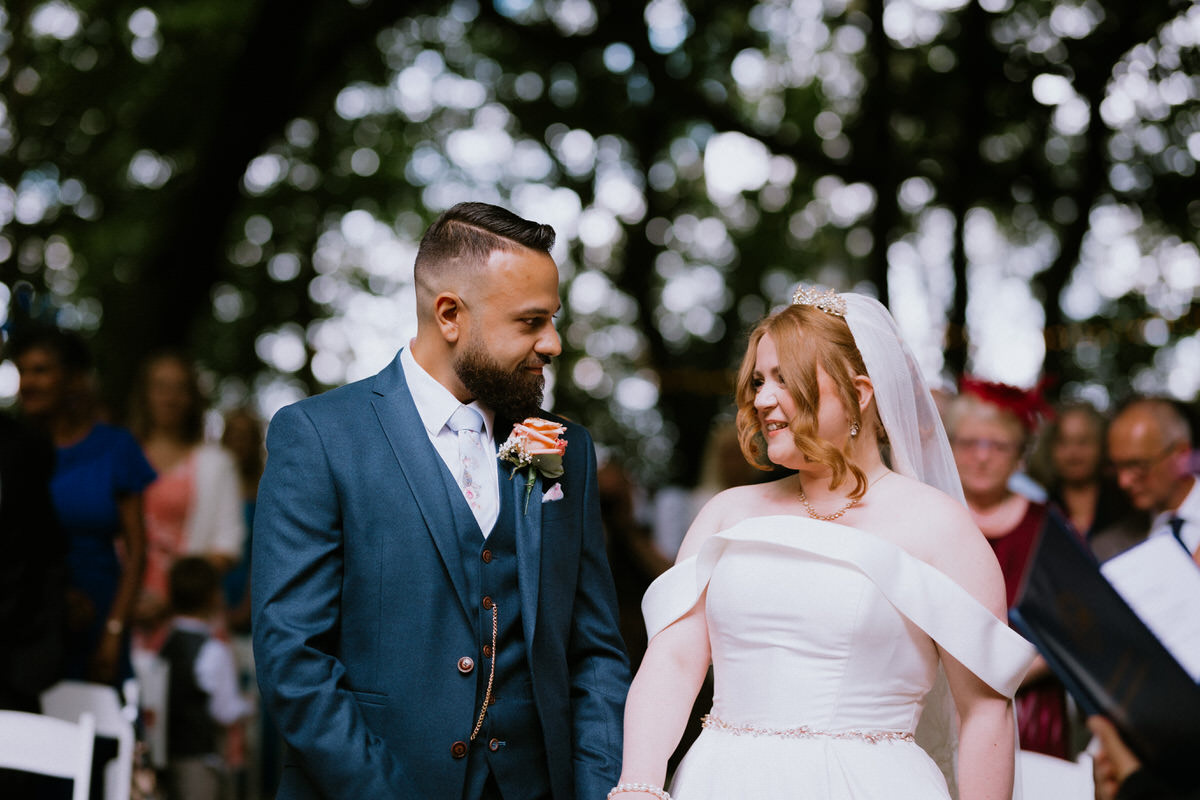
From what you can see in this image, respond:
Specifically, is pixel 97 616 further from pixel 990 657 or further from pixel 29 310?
pixel 990 657

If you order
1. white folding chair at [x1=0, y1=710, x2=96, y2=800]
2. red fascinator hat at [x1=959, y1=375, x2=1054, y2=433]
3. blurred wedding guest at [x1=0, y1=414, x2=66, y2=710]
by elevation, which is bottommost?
white folding chair at [x1=0, y1=710, x2=96, y2=800]

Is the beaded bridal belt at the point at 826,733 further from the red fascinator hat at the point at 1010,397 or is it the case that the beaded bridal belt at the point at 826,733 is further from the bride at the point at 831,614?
the red fascinator hat at the point at 1010,397

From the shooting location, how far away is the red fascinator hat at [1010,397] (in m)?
5.11

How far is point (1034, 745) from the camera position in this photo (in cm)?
491

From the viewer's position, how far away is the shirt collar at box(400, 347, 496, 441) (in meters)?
3.07

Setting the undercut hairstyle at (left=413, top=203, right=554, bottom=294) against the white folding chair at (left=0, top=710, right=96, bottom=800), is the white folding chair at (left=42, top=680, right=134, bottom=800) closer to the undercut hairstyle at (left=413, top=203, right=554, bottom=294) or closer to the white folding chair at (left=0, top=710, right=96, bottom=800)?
the white folding chair at (left=0, top=710, right=96, bottom=800)

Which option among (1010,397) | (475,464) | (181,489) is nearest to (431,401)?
(475,464)

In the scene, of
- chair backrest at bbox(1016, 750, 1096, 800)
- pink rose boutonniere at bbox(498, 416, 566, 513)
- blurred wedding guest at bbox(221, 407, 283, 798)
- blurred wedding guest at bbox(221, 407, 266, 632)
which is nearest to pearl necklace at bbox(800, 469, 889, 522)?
pink rose boutonniere at bbox(498, 416, 566, 513)

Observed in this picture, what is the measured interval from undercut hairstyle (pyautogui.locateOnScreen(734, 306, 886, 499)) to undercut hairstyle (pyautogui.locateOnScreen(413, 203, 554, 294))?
2.03 ft

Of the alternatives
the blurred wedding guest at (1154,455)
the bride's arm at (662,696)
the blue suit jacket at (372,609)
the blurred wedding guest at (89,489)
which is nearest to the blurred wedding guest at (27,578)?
the blurred wedding guest at (89,489)

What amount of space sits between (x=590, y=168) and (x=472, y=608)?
1664cm

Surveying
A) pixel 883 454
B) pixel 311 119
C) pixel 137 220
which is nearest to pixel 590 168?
pixel 311 119

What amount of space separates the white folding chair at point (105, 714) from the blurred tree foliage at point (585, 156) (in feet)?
5.29

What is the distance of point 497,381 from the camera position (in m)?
3.00
